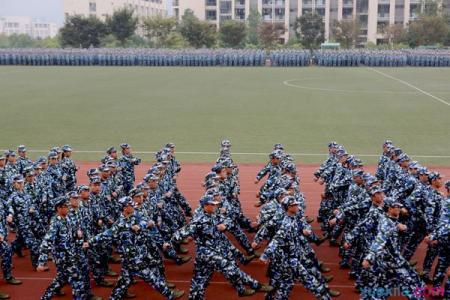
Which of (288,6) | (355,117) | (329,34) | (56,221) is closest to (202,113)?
(355,117)

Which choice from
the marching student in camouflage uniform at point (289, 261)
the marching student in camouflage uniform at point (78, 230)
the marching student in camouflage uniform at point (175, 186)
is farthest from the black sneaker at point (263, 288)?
the marching student in camouflage uniform at point (175, 186)

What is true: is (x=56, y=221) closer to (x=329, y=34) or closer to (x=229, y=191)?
(x=229, y=191)

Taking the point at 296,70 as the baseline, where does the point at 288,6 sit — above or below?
above

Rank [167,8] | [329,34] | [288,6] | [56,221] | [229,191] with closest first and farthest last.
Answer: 1. [56,221]
2. [229,191]
3. [329,34]
4. [288,6]
5. [167,8]

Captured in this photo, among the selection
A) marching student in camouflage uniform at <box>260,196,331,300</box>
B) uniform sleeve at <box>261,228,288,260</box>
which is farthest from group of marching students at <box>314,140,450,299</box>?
uniform sleeve at <box>261,228,288,260</box>

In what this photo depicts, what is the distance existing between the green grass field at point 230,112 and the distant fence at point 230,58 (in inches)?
312

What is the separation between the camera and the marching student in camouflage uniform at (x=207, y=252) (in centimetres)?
739

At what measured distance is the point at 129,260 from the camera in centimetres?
732

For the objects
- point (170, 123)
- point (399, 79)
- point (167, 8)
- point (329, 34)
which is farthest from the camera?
point (167, 8)

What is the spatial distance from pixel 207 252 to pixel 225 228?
36cm

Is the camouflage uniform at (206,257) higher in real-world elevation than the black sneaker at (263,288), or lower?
higher

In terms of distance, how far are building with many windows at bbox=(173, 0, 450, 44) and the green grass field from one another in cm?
4554

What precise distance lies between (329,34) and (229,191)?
72987 mm

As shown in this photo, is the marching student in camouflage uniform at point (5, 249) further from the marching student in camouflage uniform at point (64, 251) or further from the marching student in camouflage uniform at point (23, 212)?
the marching student in camouflage uniform at point (64, 251)
